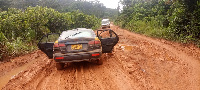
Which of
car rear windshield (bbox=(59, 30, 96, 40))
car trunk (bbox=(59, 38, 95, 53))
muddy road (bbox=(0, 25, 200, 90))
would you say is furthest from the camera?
car rear windshield (bbox=(59, 30, 96, 40))

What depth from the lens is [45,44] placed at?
6.64 metres

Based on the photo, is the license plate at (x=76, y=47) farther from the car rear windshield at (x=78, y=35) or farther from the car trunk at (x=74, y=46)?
the car rear windshield at (x=78, y=35)

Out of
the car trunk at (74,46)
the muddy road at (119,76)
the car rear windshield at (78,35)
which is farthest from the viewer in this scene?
the car rear windshield at (78,35)

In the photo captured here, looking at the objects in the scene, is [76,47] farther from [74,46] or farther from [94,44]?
[94,44]

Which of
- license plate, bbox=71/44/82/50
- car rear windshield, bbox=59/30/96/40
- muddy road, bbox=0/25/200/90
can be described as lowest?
Result: muddy road, bbox=0/25/200/90

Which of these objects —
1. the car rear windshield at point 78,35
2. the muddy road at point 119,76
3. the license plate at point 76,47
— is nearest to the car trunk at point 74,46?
the license plate at point 76,47

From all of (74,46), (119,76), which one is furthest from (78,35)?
(119,76)

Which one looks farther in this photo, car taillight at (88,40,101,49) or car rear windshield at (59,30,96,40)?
car rear windshield at (59,30,96,40)

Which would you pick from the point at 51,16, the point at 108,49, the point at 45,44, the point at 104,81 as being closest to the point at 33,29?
the point at 51,16

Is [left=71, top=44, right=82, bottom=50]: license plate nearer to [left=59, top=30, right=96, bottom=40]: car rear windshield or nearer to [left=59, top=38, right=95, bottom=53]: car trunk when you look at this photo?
[left=59, top=38, right=95, bottom=53]: car trunk

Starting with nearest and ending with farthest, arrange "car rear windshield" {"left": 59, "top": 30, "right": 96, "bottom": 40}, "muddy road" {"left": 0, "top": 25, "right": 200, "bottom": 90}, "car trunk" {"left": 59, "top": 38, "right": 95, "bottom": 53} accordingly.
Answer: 1. "muddy road" {"left": 0, "top": 25, "right": 200, "bottom": 90}
2. "car trunk" {"left": 59, "top": 38, "right": 95, "bottom": 53}
3. "car rear windshield" {"left": 59, "top": 30, "right": 96, "bottom": 40}

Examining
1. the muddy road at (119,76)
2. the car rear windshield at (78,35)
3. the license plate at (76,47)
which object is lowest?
the muddy road at (119,76)

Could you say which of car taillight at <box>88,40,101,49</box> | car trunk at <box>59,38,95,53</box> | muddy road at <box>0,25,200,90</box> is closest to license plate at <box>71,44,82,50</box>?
car trunk at <box>59,38,95,53</box>

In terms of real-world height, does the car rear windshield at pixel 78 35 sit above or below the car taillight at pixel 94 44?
above
